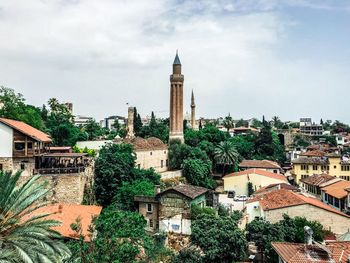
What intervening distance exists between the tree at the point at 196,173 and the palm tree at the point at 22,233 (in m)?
35.0

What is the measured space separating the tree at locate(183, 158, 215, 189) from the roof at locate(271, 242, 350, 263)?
1208 inches

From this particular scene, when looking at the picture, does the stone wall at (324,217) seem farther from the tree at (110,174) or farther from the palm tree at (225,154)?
the palm tree at (225,154)

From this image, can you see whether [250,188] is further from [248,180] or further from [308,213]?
[308,213]

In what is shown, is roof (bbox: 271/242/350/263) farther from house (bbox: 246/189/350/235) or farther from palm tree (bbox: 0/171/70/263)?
house (bbox: 246/189/350/235)

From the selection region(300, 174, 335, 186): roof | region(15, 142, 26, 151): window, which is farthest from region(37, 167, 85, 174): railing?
region(300, 174, 335, 186): roof

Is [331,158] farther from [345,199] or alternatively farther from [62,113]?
[62,113]

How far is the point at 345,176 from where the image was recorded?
5403 centimetres

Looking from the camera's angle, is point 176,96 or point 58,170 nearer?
point 58,170

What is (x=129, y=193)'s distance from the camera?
34312mm

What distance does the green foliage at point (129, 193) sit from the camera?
33.8 meters

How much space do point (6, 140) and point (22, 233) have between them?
2080 cm

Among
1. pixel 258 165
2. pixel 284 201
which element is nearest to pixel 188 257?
pixel 284 201

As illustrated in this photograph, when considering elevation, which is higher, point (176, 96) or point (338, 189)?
point (176, 96)

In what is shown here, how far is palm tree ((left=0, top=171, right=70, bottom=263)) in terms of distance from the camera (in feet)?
40.6
